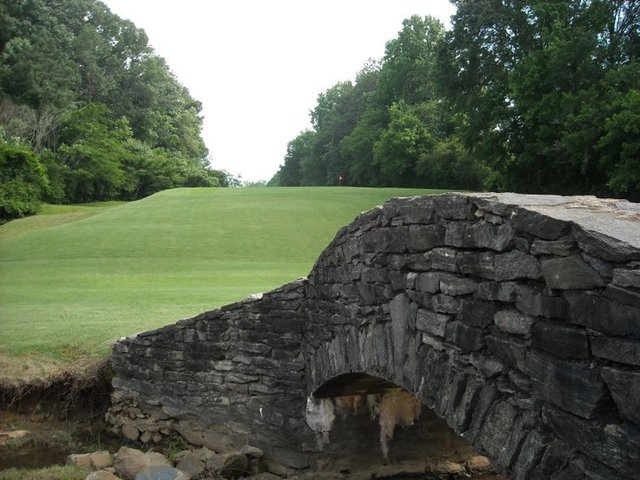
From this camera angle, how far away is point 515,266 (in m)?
3.70

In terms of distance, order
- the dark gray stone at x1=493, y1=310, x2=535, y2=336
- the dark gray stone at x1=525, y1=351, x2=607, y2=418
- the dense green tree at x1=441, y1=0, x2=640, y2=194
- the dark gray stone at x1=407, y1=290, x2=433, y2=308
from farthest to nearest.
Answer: the dense green tree at x1=441, y1=0, x2=640, y2=194 → the dark gray stone at x1=407, y1=290, x2=433, y2=308 → the dark gray stone at x1=493, y1=310, x2=535, y2=336 → the dark gray stone at x1=525, y1=351, x2=607, y2=418

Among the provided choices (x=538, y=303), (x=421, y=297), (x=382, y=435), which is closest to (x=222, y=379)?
(x=382, y=435)

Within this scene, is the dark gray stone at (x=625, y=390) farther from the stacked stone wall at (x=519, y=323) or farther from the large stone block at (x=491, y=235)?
the large stone block at (x=491, y=235)

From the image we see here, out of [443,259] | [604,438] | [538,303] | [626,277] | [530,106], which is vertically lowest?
[604,438]

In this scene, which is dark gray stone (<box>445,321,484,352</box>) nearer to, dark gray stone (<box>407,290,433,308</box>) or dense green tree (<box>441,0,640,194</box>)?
dark gray stone (<box>407,290,433,308</box>)

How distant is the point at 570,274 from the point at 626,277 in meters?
0.37

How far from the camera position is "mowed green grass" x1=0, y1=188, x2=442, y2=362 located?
12.6 m

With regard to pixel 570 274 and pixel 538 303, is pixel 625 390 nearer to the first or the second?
pixel 570 274

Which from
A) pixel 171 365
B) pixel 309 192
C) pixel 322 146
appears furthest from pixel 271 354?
pixel 322 146

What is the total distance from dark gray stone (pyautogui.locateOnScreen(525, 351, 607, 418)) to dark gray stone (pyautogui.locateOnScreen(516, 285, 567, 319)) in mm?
241

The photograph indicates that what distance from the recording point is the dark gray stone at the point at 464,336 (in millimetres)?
4156

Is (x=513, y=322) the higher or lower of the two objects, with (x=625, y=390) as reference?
higher

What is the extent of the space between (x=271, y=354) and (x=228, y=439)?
67.7 inches

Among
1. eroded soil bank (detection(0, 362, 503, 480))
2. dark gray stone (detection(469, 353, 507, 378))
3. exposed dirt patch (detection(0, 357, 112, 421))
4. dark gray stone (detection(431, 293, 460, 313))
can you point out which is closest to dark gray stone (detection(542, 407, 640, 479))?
dark gray stone (detection(469, 353, 507, 378))
